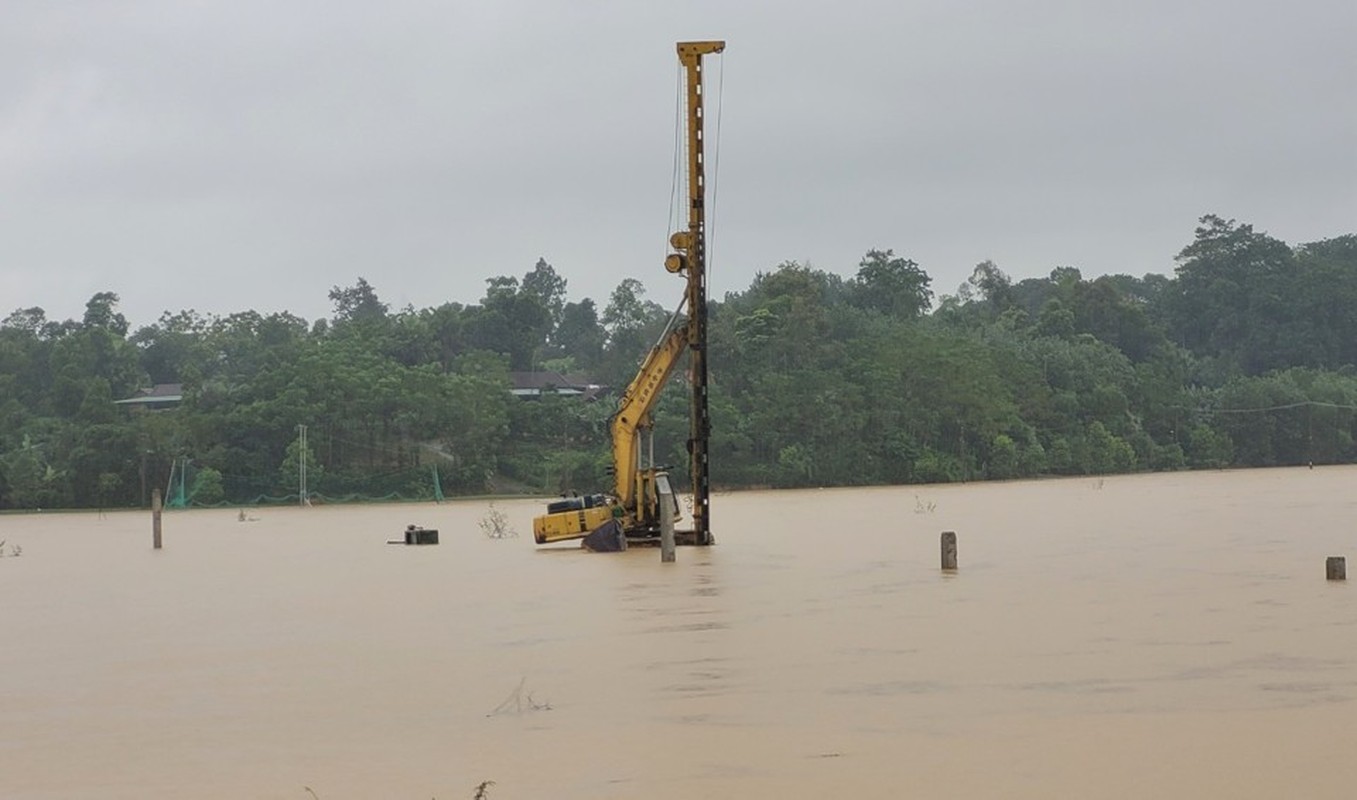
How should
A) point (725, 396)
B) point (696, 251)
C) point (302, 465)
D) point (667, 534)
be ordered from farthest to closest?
point (725, 396) → point (302, 465) → point (696, 251) → point (667, 534)

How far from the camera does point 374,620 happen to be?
20.1 m

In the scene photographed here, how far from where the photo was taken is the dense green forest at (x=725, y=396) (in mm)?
75188

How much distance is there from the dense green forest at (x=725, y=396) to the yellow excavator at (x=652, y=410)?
40.0m

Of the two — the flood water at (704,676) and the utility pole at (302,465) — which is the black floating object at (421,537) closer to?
the flood water at (704,676)

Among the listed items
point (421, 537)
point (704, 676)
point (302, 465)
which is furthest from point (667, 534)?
point (302, 465)

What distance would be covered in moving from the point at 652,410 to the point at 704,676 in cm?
1515

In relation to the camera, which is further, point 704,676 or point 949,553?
point 949,553

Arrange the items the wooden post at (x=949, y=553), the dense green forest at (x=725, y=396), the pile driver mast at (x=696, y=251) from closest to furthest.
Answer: the wooden post at (x=949, y=553) → the pile driver mast at (x=696, y=251) → the dense green forest at (x=725, y=396)

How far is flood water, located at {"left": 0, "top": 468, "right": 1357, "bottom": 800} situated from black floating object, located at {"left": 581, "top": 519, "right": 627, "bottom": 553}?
409 millimetres

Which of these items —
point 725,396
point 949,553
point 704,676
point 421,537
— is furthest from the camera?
point 725,396

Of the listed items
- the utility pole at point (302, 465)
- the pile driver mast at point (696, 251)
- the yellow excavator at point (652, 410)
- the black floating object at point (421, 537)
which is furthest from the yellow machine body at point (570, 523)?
the utility pole at point (302, 465)

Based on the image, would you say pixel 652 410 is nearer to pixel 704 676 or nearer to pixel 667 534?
pixel 667 534

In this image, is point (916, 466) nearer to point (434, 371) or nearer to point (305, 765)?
point (434, 371)

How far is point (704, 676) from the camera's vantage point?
14.1m
